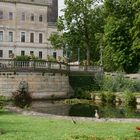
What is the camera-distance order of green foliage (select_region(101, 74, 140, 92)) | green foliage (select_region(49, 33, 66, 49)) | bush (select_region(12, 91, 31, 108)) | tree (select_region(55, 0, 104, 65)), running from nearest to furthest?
1. bush (select_region(12, 91, 31, 108))
2. green foliage (select_region(101, 74, 140, 92))
3. tree (select_region(55, 0, 104, 65))
4. green foliage (select_region(49, 33, 66, 49))

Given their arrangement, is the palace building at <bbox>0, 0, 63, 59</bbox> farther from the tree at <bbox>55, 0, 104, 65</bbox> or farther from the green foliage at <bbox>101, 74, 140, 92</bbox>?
the green foliage at <bbox>101, 74, 140, 92</bbox>

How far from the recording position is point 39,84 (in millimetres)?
40562

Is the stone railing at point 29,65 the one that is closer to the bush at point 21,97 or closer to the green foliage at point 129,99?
the bush at point 21,97

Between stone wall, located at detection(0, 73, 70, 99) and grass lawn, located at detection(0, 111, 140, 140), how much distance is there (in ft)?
67.6

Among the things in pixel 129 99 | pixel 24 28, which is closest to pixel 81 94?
pixel 129 99

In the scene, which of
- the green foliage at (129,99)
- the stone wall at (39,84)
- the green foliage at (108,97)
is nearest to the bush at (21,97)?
the stone wall at (39,84)

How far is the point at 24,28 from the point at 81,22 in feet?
67.0

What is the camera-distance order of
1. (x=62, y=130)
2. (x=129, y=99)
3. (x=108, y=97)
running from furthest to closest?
(x=108, y=97) → (x=129, y=99) → (x=62, y=130)

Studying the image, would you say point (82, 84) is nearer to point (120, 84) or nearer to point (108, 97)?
point (120, 84)

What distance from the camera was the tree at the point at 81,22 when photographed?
5666cm

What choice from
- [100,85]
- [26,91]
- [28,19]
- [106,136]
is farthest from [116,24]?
[106,136]

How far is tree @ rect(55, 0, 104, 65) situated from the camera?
56.7 m

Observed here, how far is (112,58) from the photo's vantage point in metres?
50.8

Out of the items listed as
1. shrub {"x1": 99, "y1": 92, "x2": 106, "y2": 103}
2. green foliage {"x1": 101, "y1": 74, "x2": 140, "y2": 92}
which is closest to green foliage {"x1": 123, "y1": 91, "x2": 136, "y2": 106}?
shrub {"x1": 99, "y1": 92, "x2": 106, "y2": 103}
